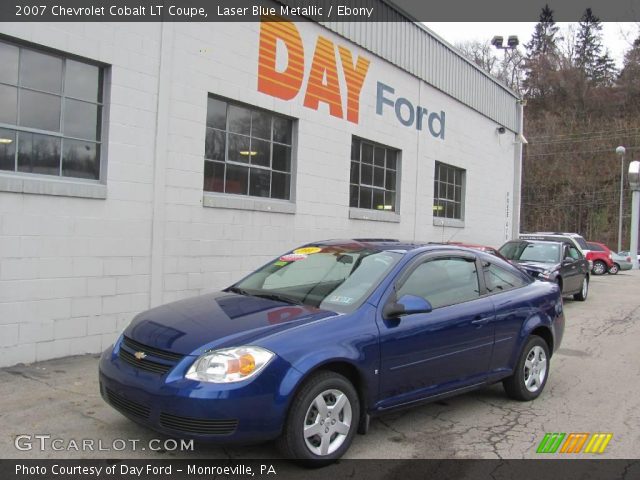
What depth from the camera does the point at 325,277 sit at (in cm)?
473

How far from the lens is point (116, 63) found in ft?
23.5

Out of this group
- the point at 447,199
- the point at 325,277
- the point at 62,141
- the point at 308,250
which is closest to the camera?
the point at 325,277

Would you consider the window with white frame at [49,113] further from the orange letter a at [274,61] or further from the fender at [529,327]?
the fender at [529,327]

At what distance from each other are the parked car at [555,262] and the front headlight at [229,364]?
30.7ft

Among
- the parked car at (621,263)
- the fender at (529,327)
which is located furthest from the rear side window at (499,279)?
the parked car at (621,263)

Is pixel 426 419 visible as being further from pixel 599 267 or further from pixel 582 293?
pixel 599 267

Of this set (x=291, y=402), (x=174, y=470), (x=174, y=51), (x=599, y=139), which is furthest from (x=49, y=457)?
(x=599, y=139)

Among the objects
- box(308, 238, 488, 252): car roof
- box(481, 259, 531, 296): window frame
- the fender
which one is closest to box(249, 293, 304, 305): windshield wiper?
box(308, 238, 488, 252): car roof

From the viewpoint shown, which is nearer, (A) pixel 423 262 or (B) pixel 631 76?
(A) pixel 423 262

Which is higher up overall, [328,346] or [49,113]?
[49,113]

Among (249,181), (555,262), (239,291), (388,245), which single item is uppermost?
(249,181)

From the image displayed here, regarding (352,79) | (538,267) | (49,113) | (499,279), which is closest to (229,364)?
(499,279)

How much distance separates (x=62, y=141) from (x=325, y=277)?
410 centimetres

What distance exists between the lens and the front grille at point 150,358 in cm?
366
